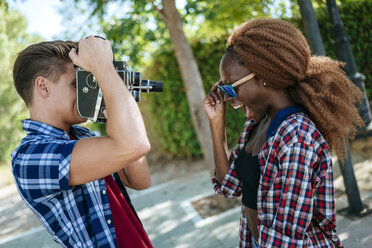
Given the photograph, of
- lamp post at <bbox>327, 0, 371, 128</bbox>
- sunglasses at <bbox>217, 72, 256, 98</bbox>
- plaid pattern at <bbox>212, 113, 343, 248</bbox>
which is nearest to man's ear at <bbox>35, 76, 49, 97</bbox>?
sunglasses at <bbox>217, 72, 256, 98</bbox>

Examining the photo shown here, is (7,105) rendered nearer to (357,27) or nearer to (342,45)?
(357,27)

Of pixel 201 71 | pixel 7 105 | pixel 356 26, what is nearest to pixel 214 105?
pixel 201 71

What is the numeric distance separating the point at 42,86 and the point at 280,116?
3.65 feet

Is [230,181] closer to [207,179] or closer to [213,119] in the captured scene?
[213,119]

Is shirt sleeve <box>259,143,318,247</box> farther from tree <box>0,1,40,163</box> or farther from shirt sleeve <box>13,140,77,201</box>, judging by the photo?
tree <box>0,1,40,163</box>

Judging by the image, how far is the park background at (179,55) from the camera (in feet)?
14.5

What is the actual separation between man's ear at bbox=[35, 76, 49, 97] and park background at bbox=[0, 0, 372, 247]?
277 cm

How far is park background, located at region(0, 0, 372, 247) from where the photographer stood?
14.5ft

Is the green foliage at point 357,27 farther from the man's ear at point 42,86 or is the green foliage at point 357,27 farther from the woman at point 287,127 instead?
the man's ear at point 42,86

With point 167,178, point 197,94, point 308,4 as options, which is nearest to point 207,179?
point 167,178

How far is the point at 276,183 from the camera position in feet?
4.66

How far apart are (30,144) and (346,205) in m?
3.52

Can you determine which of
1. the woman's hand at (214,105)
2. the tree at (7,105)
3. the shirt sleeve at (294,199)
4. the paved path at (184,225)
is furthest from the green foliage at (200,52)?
the tree at (7,105)

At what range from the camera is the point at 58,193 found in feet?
4.47
